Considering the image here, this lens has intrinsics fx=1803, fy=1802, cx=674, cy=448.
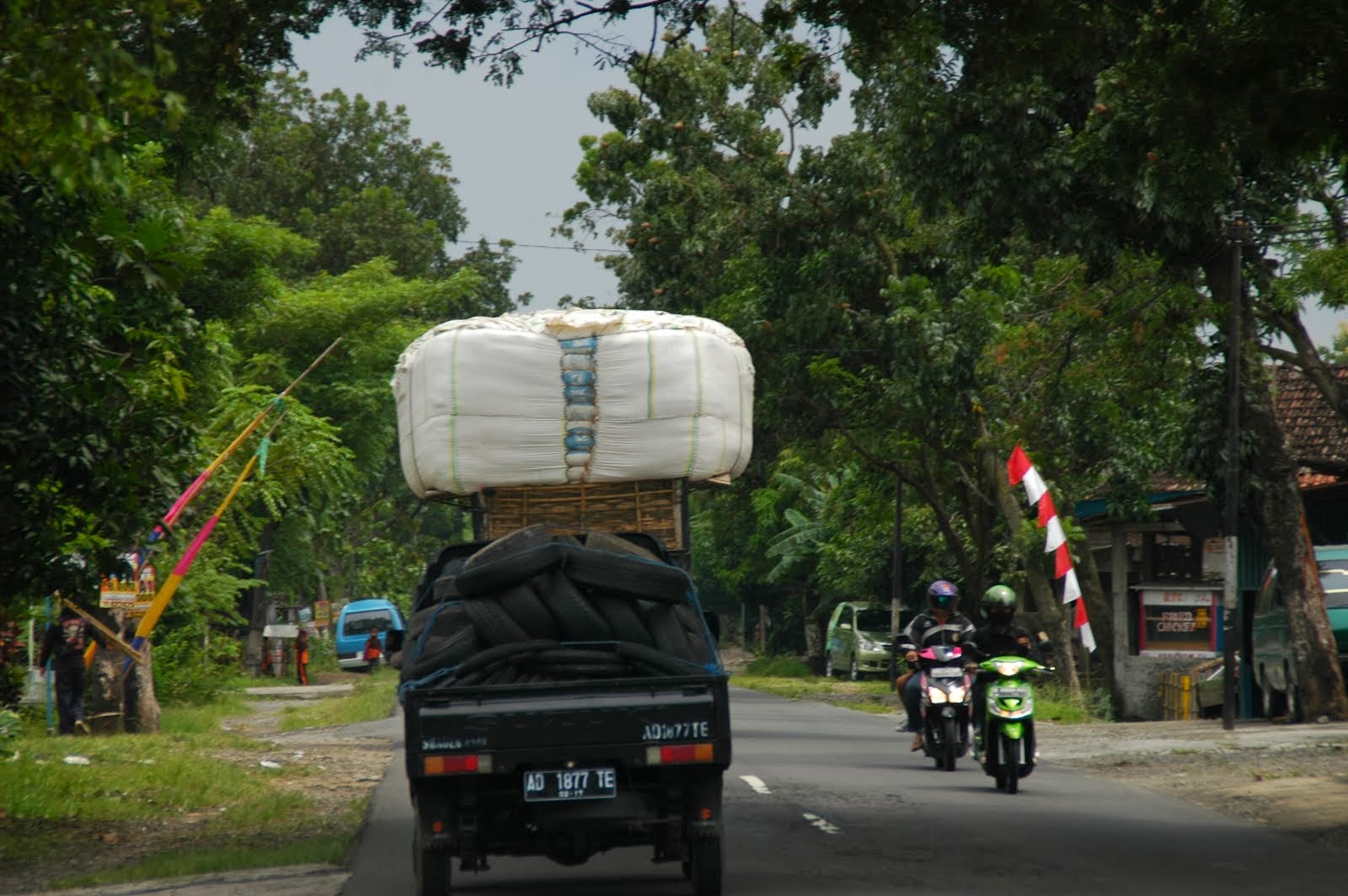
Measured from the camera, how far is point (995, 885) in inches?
386

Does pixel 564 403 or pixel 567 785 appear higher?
pixel 564 403

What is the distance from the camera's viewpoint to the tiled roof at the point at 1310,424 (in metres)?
30.5

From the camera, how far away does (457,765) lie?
8.86m

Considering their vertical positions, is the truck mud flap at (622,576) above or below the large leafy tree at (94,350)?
below

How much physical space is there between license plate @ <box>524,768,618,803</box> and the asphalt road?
114 cm

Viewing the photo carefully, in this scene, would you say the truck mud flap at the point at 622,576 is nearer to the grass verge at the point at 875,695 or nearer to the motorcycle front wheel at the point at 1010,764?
the motorcycle front wheel at the point at 1010,764

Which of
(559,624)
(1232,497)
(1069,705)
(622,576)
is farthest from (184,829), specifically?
(1069,705)

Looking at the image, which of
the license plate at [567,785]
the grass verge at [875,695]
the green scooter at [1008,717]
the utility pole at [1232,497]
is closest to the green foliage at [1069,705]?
the grass verge at [875,695]

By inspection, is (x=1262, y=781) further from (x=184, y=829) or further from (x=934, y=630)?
(x=184, y=829)

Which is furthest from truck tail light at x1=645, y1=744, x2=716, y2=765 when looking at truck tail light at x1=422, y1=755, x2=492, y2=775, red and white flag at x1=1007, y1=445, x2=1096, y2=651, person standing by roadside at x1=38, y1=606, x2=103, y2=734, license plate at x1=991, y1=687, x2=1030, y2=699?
red and white flag at x1=1007, y1=445, x2=1096, y2=651

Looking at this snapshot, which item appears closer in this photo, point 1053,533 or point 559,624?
point 559,624

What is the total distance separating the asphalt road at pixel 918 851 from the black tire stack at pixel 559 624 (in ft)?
4.42

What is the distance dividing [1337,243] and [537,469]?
1155cm

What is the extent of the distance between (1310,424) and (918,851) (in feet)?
78.0
